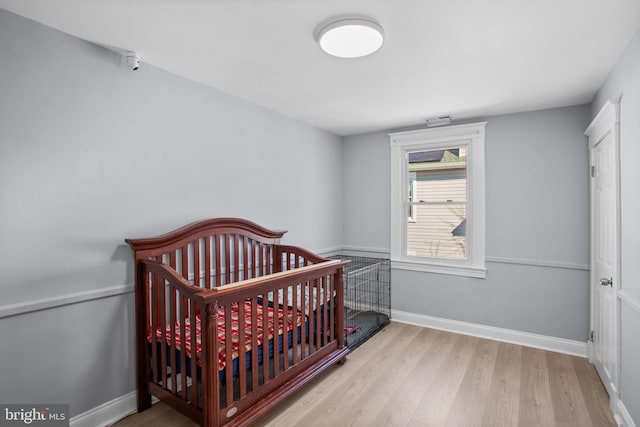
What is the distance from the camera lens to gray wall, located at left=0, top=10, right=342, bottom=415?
1.68m

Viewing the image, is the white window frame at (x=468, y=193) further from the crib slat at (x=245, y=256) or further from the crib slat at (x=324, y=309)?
the crib slat at (x=245, y=256)

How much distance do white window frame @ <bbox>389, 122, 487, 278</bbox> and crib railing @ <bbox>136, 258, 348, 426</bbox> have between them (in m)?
1.60

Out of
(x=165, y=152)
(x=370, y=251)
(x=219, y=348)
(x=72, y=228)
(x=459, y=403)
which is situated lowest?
(x=459, y=403)

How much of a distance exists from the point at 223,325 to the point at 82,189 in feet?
3.92

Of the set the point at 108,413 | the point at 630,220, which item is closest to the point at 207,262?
the point at 108,413

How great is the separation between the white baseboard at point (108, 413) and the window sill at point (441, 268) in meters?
2.92

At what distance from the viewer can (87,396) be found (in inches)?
76.4

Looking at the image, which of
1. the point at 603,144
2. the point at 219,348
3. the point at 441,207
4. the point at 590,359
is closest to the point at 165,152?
the point at 219,348

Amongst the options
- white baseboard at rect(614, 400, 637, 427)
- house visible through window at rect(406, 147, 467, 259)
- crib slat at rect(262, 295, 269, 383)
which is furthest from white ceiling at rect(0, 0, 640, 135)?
white baseboard at rect(614, 400, 637, 427)

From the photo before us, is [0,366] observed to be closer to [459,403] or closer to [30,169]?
[30,169]

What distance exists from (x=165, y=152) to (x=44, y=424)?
1736 mm

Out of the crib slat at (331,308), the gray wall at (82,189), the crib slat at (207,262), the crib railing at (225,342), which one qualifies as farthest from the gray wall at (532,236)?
the gray wall at (82,189)

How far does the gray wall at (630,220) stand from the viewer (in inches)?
69.8

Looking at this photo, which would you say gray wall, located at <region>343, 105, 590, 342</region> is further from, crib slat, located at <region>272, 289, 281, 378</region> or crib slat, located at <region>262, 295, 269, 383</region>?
crib slat, located at <region>262, 295, 269, 383</region>
